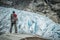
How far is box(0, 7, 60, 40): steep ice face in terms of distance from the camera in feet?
18.4

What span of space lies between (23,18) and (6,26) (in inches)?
20.1

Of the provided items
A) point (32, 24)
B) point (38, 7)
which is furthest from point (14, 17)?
point (38, 7)

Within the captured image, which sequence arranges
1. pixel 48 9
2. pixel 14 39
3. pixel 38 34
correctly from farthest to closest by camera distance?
pixel 48 9 → pixel 38 34 → pixel 14 39

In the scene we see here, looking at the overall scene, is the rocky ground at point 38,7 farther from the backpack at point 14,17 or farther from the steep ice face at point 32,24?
the backpack at point 14,17

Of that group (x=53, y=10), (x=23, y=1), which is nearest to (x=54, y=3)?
(x=53, y=10)

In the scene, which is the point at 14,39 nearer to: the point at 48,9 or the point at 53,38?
the point at 53,38

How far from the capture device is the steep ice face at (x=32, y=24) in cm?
561

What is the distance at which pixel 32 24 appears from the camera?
5.75 m

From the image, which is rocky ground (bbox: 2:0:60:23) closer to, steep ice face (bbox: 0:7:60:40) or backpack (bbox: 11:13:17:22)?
steep ice face (bbox: 0:7:60:40)

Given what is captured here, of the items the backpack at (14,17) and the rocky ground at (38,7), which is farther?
the rocky ground at (38,7)

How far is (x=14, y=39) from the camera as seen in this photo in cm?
520

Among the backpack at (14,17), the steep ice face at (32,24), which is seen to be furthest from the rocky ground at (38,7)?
the backpack at (14,17)

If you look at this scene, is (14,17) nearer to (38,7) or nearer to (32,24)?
(32,24)

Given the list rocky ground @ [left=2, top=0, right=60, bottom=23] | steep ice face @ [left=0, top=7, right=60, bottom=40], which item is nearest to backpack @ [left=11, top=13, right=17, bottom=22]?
steep ice face @ [left=0, top=7, right=60, bottom=40]
